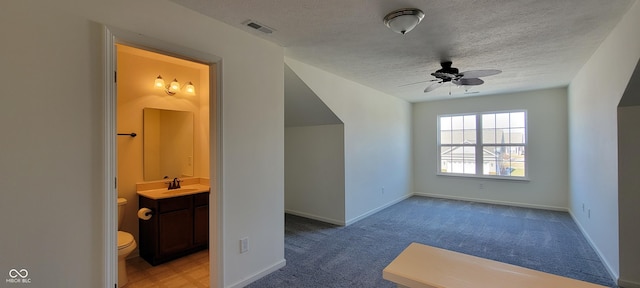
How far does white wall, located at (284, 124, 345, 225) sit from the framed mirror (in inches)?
75.8

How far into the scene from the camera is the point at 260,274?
2.63 metres

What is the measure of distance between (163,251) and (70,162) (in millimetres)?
→ 1725

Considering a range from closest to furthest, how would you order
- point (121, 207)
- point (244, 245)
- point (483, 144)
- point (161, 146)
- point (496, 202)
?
1. point (244, 245)
2. point (121, 207)
3. point (161, 146)
4. point (496, 202)
5. point (483, 144)

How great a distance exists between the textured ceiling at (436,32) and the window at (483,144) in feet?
6.37

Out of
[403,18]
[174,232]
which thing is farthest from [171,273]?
[403,18]

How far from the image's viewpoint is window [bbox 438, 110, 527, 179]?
5.64 m

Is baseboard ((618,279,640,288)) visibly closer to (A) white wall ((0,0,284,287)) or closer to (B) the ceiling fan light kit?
(B) the ceiling fan light kit

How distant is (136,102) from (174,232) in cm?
151

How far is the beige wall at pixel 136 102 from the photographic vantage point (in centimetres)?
303

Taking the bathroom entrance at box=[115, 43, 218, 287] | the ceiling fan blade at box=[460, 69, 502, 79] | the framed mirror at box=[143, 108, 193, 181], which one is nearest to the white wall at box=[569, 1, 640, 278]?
the ceiling fan blade at box=[460, 69, 502, 79]

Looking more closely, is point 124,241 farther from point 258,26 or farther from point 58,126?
point 258,26

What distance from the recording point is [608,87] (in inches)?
106

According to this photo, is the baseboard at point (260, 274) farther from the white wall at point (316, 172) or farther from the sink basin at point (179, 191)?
the white wall at point (316, 172)

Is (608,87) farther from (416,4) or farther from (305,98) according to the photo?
(305,98)
